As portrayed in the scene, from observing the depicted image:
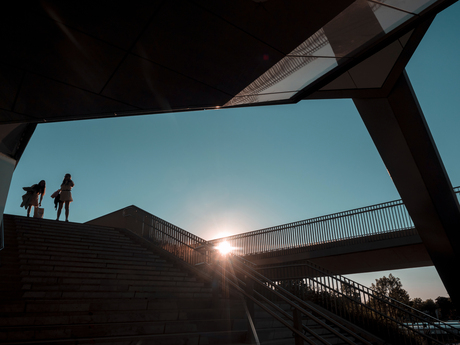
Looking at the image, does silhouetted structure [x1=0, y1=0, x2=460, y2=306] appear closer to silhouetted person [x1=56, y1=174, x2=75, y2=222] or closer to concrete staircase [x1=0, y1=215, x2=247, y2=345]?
concrete staircase [x1=0, y1=215, x2=247, y2=345]

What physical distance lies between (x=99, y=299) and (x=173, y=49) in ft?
14.2

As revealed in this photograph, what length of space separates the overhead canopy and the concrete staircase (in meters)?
2.89

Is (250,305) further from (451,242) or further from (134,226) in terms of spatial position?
(134,226)

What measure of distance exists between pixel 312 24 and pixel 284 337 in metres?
5.47

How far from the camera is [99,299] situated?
17.7ft

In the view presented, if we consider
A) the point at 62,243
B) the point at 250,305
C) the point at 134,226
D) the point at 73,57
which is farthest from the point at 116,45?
the point at 134,226

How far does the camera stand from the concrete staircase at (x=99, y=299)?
4.15m

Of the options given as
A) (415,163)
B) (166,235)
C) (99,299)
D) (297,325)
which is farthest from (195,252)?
(415,163)

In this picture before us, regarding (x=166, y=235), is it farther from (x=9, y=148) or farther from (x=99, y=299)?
(x=99, y=299)

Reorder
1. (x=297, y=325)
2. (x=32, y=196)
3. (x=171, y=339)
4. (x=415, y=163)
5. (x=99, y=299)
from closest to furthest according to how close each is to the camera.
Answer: (x=171, y=339) → (x=297, y=325) → (x=99, y=299) → (x=415, y=163) → (x=32, y=196)

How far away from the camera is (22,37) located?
10.9 feet

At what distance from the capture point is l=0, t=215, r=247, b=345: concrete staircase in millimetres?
4148

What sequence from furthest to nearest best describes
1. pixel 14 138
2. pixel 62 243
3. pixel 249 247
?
pixel 249 247
pixel 62 243
pixel 14 138

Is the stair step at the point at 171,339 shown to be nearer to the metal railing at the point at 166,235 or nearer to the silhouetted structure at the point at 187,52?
the silhouetted structure at the point at 187,52
